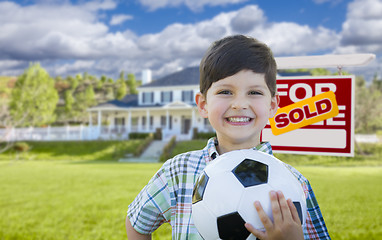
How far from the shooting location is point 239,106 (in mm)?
1845

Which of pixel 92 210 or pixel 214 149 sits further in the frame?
pixel 92 210

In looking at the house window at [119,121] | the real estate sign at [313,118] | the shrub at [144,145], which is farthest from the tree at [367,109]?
the real estate sign at [313,118]

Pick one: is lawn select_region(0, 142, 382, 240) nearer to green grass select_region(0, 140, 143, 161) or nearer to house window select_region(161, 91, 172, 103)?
green grass select_region(0, 140, 143, 161)

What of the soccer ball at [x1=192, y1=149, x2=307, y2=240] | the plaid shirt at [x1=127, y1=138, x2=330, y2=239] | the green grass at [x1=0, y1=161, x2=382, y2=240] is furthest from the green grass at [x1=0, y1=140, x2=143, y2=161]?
the soccer ball at [x1=192, y1=149, x2=307, y2=240]

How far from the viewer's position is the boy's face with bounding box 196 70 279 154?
6.05ft

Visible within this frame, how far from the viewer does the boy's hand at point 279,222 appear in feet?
4.88

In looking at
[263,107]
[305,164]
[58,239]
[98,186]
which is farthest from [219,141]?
[305,164]

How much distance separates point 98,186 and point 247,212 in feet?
33.5

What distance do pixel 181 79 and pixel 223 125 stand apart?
31861 millimetres

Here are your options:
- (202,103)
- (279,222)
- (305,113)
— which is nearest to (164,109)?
(305,113)

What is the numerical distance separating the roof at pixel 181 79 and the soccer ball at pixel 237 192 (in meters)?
30.5

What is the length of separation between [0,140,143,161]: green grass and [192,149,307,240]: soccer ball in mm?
24357

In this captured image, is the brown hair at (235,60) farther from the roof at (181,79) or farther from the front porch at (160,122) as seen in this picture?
the roof at (181,79)

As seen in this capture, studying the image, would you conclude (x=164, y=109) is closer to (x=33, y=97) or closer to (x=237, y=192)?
(x=33, y=97)
